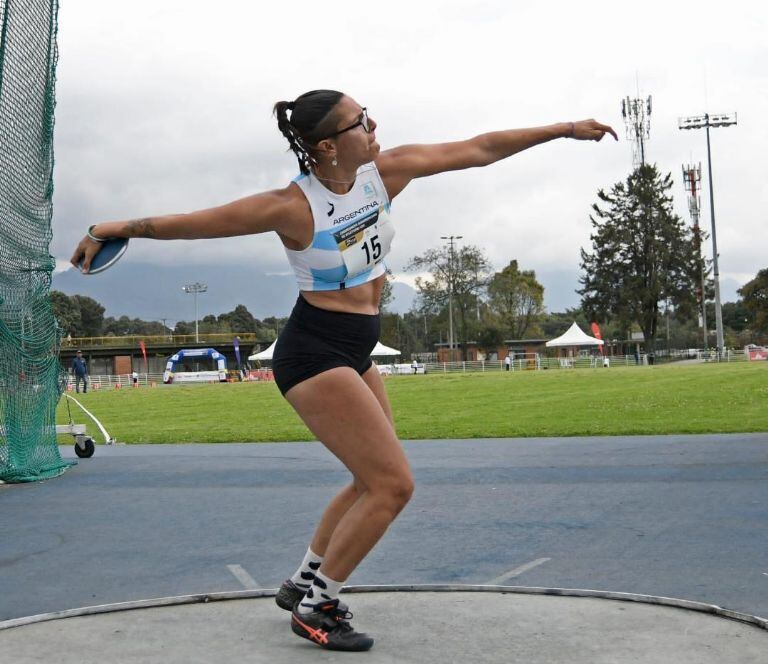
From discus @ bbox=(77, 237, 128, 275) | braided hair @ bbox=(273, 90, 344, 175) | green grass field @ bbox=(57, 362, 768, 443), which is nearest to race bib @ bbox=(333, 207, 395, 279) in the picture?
braided hair @ bbox=(273, 90, 344, 175)

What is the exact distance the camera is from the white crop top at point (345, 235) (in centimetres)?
384

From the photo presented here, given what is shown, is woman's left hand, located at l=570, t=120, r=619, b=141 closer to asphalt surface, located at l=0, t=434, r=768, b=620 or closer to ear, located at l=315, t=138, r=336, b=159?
ear, located at l=315, t=138, r=336, b=159

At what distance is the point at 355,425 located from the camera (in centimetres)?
389

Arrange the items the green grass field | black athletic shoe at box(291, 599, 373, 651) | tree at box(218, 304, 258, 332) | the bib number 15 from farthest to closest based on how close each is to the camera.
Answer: tree at box(218, 304, 258, 332), the green grass field, the bib number 15, black athletic shoe at box(291, 599, 373, 651)

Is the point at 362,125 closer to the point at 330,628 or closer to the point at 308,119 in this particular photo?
the point at 308,119

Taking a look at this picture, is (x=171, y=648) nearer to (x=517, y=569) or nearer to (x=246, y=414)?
(x=517, y=569)

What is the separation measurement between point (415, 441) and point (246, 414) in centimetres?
1000

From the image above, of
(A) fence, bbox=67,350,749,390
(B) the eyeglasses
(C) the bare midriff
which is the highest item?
(B) the eyeglasses

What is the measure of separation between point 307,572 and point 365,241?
1530mm

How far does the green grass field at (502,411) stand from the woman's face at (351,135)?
12.0 metres

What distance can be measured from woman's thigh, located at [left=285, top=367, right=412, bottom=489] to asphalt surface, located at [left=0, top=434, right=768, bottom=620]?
63.4 inches

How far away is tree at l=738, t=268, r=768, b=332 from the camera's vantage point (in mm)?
77125

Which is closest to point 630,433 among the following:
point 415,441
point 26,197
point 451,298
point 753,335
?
point 415,441

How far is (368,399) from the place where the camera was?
3.93 m
